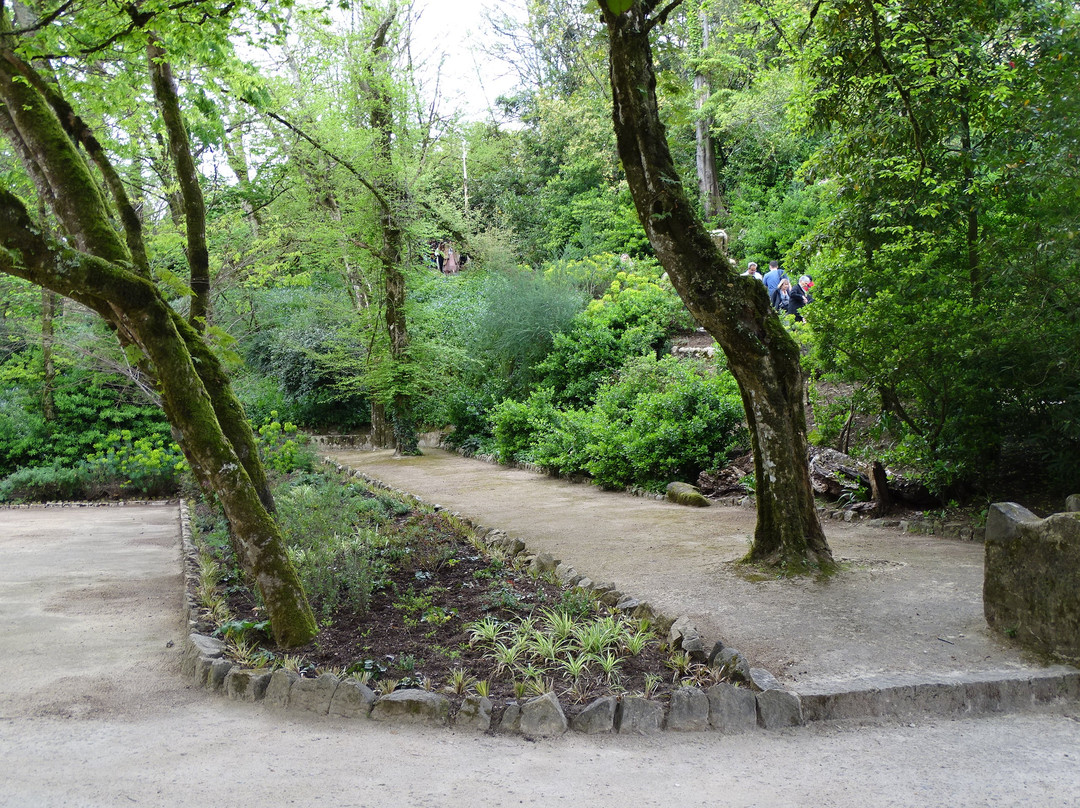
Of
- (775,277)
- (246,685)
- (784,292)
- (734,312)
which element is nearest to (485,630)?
(246,685)

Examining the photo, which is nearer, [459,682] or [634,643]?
[459,682]

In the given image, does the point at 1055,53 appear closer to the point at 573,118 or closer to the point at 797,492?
the point at 797,492

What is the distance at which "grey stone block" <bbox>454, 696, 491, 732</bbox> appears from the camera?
3.64 m

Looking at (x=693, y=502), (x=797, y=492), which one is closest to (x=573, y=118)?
(x=693, y=502)

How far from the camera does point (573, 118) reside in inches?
989

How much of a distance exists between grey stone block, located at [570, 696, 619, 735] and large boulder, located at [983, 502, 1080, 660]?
7.46 ft

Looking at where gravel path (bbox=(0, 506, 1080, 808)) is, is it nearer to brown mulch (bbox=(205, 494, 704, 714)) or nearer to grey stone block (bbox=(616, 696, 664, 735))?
grey stone block (bbox=(616, 696, 664, 735))

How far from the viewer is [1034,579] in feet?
13.4

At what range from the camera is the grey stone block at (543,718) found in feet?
11.8

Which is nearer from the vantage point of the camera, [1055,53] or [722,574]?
[722,574]

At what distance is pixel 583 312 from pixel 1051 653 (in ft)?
41.8

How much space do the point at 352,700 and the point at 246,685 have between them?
27.7 inches

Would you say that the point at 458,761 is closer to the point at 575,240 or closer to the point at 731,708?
the point at 731,708

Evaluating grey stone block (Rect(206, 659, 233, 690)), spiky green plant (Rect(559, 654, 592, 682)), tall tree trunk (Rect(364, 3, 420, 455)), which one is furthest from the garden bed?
tall tree trunk (Rect(364, 3, 420, 455))
